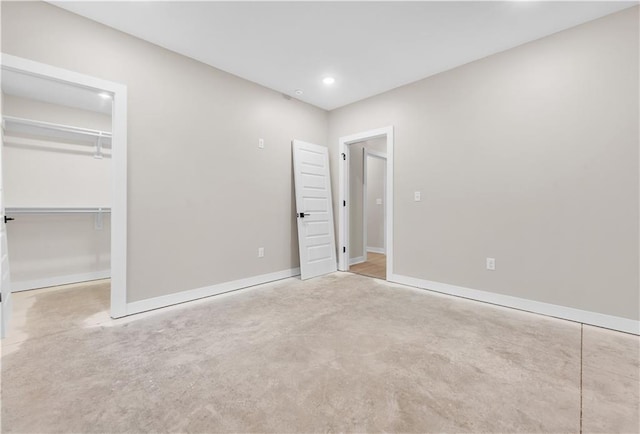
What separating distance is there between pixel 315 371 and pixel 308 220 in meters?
2.58

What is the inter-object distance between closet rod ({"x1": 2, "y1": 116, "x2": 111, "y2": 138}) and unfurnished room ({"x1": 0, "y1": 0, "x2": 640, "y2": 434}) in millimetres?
47

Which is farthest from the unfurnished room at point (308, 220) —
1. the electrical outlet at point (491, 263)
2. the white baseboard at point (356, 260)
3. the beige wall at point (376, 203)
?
the beige wall at point (376, 203)

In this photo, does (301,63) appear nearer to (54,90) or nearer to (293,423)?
(54,90)

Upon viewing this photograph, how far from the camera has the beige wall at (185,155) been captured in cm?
239

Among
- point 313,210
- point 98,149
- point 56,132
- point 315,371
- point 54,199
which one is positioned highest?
point 56,132

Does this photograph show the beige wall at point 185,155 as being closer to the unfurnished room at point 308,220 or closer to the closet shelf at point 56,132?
the unfurnished room at point 308,220

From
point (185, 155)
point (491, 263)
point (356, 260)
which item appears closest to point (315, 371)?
point (491, 263)

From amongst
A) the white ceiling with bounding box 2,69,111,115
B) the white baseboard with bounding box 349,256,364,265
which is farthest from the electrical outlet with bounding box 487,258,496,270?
the white ceiling with bounding box 2,69,111,115

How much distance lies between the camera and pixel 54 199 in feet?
12.1

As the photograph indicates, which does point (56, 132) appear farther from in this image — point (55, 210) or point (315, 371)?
point (315, 371)

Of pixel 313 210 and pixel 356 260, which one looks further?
pixel 356 260

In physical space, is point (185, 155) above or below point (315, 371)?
above

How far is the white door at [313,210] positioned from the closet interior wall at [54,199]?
282 centimetres

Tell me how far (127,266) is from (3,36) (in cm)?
200
